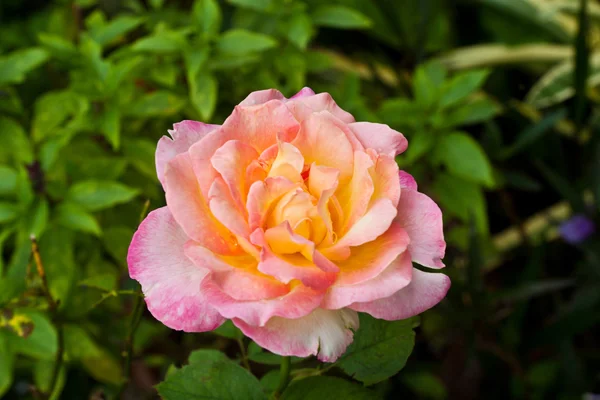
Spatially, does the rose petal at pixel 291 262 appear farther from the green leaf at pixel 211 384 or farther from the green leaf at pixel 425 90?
the green leaf at pixel 425 90

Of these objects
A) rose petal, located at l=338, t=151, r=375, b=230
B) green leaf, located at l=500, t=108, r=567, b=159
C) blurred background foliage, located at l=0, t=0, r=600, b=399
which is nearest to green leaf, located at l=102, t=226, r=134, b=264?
blurred background foliage, located at l=0, t=0, r=600, b=399

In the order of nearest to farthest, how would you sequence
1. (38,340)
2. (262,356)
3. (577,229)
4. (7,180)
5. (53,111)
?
1. (262,356)
2. (38,340)
3. (7,180)
4. (53,111)
5. (577,229)

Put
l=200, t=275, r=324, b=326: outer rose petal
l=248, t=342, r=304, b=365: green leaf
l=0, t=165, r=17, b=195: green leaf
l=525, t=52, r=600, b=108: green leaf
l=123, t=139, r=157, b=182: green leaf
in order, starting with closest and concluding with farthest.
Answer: l=200, t=275, r=324, b=326: outer rose petal, l=248, t=342, r=304, b=365: green leaf, l=0, t=165, r=17, b=195: green leaf, l=123, t=139, r=157, b=182: green leaf, l=525, t=52, r=600, b=108: green leaf

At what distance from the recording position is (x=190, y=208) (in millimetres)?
351

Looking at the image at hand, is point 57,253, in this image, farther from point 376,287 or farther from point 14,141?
point 376,287

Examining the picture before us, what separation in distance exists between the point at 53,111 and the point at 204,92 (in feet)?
0.74

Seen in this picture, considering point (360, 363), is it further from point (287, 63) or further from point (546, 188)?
point (546, 188)

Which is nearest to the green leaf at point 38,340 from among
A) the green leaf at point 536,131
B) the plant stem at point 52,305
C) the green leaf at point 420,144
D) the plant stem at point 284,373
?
the plant stem at point 52,305

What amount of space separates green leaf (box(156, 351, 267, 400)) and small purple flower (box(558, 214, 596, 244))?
0.99 m

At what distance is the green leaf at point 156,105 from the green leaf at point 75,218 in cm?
18

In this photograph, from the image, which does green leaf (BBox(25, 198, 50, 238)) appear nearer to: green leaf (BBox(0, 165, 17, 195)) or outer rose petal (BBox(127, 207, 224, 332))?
green leaf (BBox(0, 165, 17, 195))

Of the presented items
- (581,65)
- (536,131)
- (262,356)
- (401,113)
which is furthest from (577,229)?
(262,356)

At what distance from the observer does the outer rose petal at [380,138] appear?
0.38m

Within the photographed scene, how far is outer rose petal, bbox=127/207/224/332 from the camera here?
1.09ft
